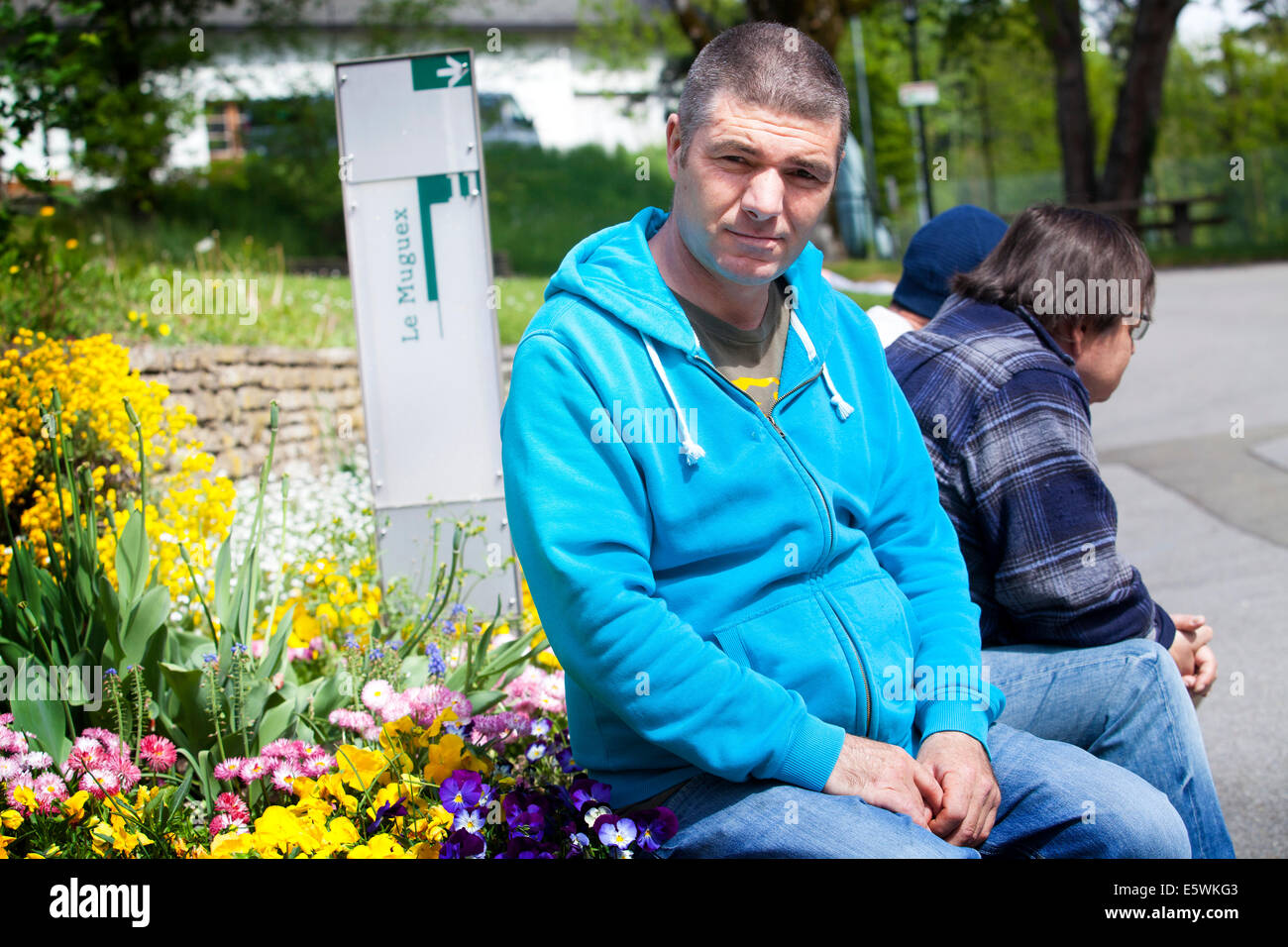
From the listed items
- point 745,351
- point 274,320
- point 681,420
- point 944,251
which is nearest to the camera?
point 681,420

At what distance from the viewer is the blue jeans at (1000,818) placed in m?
1.86

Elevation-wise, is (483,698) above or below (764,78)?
below

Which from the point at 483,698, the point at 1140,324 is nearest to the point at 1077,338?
the point at 1140,324

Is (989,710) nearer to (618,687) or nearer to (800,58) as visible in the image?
(618,687)

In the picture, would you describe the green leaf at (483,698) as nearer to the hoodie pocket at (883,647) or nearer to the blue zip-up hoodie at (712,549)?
the blue zip-up hoodie at (712,549)

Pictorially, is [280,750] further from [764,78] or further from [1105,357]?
[1105,357]

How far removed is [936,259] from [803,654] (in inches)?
79.4

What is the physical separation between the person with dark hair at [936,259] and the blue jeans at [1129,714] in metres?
1.33

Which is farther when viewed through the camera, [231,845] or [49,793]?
[49,793]

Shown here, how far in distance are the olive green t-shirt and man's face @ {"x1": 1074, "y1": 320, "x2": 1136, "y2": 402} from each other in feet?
2.88

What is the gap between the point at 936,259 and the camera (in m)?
3.64

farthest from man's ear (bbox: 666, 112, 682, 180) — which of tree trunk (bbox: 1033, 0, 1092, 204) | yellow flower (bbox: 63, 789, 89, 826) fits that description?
Result: tree trunk (bbox: 1033, 0, 1092, 204)

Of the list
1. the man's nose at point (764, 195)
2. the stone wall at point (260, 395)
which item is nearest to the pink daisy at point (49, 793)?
the man's nose at point (764, 195)
